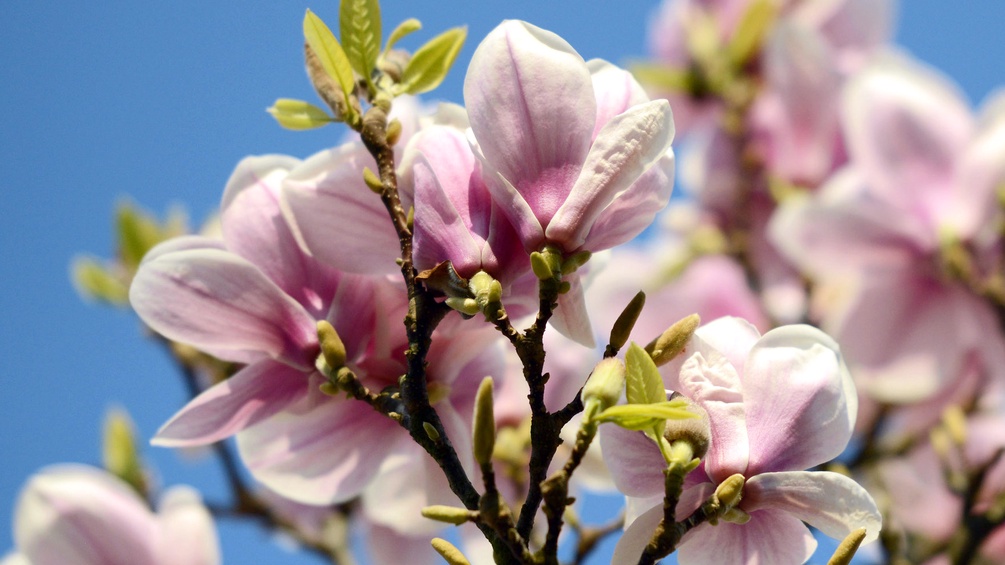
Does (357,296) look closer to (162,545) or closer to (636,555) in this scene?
(636,555)

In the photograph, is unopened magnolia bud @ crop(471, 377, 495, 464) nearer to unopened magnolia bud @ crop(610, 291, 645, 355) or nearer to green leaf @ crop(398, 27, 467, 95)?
unopened magnolia bud @ crop(610, 291, 645, 355)

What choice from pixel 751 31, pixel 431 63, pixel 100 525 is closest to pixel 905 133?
pixel 751 31

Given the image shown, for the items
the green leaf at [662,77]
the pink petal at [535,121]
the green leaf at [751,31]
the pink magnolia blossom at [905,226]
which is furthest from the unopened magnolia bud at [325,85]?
the green leaf at [751,31]

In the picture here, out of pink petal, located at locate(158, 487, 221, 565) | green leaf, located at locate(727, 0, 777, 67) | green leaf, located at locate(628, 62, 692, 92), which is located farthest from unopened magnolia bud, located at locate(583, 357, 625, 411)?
green leaf, located at locate(727, 0, 777, 67)

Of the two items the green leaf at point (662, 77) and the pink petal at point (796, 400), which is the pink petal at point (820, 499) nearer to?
the pink petal at point (796, 400)

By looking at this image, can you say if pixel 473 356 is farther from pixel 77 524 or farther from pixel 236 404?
pixel 77 524
